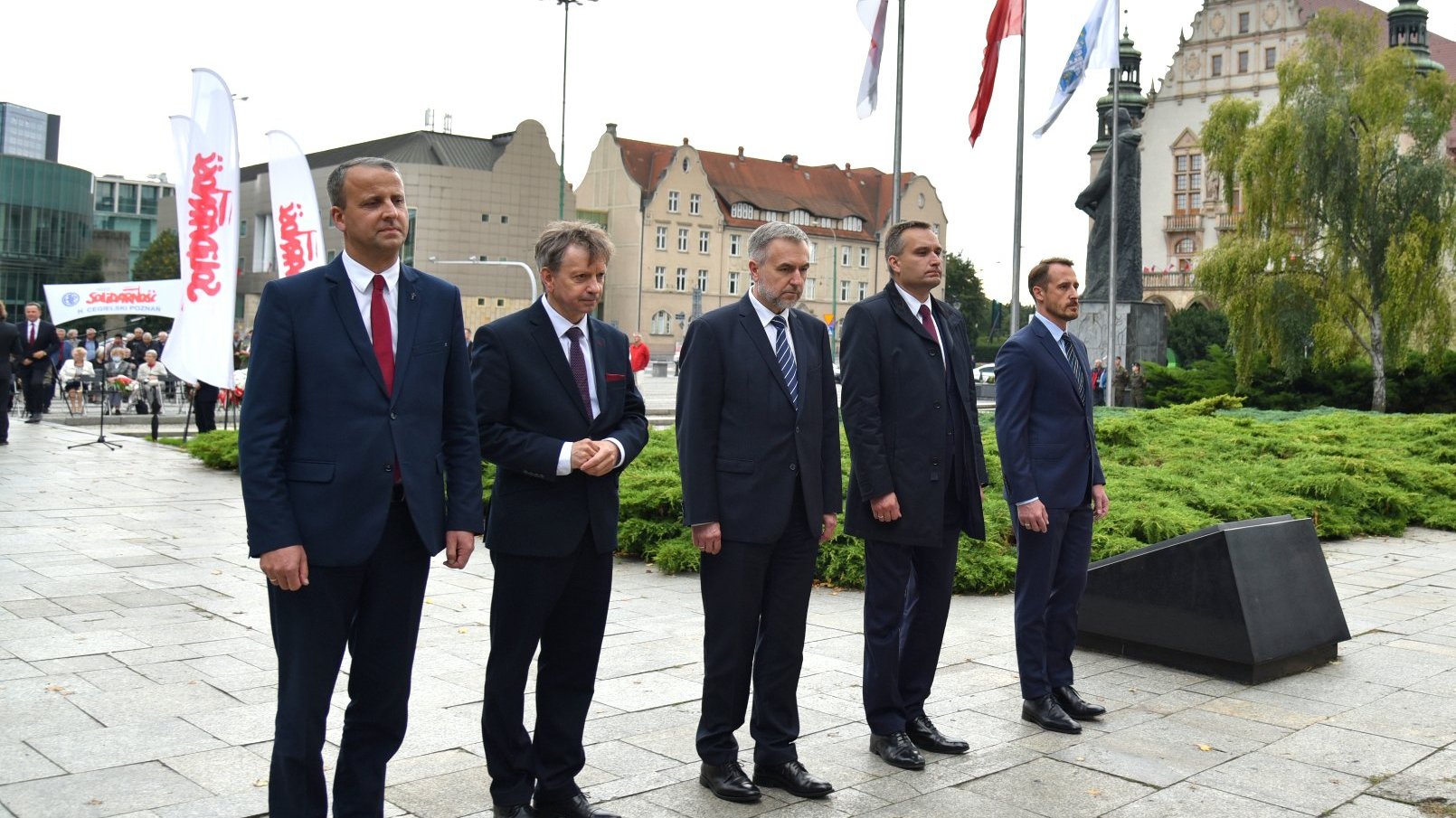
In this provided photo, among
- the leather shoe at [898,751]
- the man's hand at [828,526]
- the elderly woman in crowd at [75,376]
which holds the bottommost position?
the leather shoe at [898,751]

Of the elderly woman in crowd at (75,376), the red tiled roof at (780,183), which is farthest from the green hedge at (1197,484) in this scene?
the red tiled roof at (780,183)

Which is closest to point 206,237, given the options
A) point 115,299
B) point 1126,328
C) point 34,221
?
point 115,299

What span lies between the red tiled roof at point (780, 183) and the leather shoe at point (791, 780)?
91.6 meters

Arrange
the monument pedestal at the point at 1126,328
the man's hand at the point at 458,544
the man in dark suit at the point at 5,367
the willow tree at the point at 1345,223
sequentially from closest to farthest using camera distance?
the man's hand at the point at 458,544, the man in dark suit at the point at 5,367, the monument pedestal at the point at 1126,328, the willow tree at the point at 1345,223

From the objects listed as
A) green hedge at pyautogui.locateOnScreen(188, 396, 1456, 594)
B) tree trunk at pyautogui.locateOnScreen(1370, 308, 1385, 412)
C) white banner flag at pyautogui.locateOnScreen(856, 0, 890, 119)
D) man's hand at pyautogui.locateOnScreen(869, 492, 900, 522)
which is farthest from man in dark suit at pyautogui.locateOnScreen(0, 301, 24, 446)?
tree trunk at pyautogui.locateOnScreen(1370, 308, 1385, 412)

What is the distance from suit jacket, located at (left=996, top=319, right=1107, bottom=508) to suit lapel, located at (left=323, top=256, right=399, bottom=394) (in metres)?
2.97

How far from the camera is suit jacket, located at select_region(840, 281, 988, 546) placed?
5.12 metres

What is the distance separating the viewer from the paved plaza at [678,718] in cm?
451

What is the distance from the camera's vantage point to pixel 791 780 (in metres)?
4.62

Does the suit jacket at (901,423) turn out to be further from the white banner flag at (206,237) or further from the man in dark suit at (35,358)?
the man in dark suit at (35,358)

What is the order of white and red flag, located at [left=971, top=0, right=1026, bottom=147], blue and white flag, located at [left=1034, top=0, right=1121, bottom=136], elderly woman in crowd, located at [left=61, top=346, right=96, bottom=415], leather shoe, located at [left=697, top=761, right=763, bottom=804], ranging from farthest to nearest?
1. elderly woman in crowd, located at [left=61, top=346, right=96, bottom=415]
2. blue and white flag, located at [left=1034, top=0, right=1121, bottom=136]
3. white and red flag, located at [left=971, top=0, right=1026, bottom=147]
4. leather shoe, located at [left=697, top=761, right=763, bottom=804]

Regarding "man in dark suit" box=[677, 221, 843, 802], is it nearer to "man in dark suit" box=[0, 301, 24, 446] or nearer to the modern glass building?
"man in dark suit" box=[0, 301, 24, 446]

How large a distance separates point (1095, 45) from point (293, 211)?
13959mm

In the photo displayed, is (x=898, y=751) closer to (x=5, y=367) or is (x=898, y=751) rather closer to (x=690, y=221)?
(x=5, y=367)
